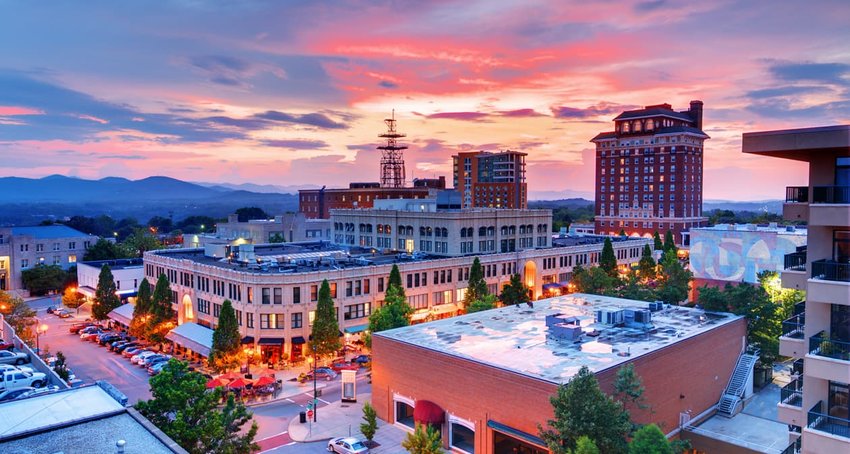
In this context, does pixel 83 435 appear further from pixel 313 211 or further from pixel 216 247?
pixel 313 211

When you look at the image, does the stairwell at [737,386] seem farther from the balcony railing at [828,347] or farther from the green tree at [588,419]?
the balcony railing at [828,347]

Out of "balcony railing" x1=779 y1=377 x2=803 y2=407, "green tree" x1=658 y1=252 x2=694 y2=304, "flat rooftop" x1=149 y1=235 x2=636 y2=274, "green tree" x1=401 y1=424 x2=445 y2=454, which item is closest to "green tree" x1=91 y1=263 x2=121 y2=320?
"flat rooftop" x1=149 y1=235 x2=636 y2=274

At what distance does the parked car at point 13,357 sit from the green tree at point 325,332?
22.1 m

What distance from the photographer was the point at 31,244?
4006 inches

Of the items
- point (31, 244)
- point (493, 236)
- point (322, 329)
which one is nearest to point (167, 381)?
point (322, 329)

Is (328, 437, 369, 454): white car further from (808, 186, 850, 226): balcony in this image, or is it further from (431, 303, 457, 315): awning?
(431, 303, 457, 315): awning

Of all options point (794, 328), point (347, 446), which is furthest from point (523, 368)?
point (794, 328)

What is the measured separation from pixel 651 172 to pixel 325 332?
11333cm

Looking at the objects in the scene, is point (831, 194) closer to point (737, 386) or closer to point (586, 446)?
point (586, 446)

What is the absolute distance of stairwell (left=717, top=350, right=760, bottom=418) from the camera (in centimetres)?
4109

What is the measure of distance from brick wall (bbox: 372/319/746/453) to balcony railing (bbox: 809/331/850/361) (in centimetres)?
1473

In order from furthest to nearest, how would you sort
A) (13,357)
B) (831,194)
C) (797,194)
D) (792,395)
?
(13,357)
(792,395)
(797,194)
(831,194)

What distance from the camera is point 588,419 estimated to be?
2606 centimetres

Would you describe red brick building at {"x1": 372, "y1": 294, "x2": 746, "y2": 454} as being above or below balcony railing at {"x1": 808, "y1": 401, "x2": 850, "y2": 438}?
below
